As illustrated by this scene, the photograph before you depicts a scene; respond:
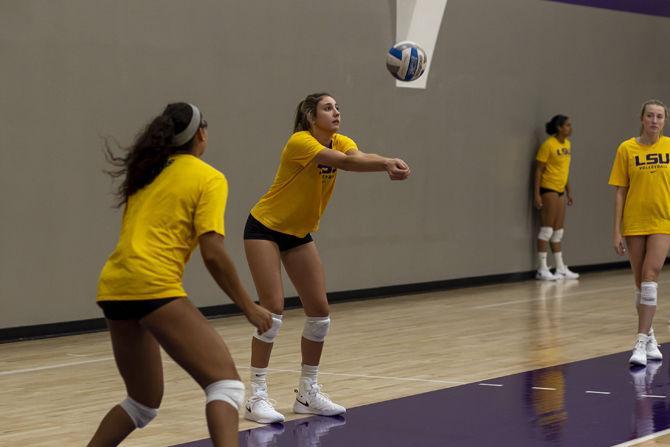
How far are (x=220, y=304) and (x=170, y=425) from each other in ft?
14.8

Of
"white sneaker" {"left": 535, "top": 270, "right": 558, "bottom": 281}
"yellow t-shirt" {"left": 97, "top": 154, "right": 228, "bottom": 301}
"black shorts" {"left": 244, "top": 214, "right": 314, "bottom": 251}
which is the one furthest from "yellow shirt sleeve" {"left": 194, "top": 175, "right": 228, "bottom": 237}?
"white sneaker" {"left": 535, "top": 270, "right": 558, "bottom": 281}

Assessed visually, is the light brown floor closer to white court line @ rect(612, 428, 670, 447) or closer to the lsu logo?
white court line @ rect(612, 428, 670, 447)

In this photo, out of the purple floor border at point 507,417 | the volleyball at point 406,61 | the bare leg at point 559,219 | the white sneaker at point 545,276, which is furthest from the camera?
the bare leg at point 559,219

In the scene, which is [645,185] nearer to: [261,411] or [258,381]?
[258,381]

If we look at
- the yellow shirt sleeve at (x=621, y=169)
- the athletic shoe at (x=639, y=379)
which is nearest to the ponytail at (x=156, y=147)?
the athletic shoe at (x=639, y=379)

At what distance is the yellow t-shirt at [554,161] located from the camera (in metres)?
13.7

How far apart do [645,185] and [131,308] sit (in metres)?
4.67

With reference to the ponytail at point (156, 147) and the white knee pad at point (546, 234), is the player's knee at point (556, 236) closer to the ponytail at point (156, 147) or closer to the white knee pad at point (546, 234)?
the white knee pad at point (546, 234)

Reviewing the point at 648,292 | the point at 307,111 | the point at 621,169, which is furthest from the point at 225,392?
the point at 621,169

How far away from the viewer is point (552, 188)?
45.3ft

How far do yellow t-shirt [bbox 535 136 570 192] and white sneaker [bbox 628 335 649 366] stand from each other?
6176mm

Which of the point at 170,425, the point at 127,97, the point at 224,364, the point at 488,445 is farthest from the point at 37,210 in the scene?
the point at 224,364

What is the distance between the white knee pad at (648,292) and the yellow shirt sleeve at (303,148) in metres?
2.88

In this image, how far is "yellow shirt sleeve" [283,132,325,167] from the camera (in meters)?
5.73
